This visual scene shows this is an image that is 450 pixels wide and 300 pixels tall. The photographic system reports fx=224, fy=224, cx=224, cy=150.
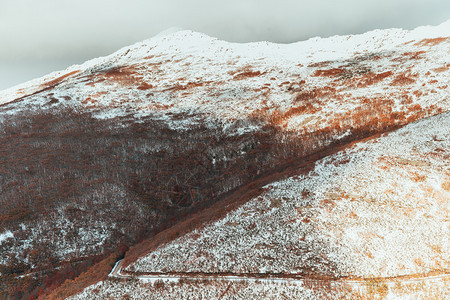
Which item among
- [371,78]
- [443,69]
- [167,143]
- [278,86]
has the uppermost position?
[278,86]

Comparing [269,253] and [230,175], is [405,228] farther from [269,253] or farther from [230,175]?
[230,175]

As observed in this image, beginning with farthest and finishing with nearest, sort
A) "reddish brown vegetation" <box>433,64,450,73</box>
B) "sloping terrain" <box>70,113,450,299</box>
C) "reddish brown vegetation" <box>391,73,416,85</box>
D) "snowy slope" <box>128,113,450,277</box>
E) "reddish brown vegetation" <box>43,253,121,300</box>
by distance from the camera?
"reddish brown vegetation" <box>391,73,416,85</box>, "reddish brown vegetation" <box>433,64,450,73</box>, "reddish brown vegetation" <box>43,253,121,300</box>, "snowy slope" <box>128,113,450,277</box>, "sloping terrain" <box>70,113,450,299</box>

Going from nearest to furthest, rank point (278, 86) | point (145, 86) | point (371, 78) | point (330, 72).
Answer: point (371, 78) < point (278, 86) < point (330, 72) < point (145, 86)

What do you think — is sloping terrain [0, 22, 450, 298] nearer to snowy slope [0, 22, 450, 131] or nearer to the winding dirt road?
snowy slope [0, 22, 450, 131]

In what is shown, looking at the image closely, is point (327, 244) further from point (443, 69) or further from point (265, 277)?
point (443, 69)

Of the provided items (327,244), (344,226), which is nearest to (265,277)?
(327,244)

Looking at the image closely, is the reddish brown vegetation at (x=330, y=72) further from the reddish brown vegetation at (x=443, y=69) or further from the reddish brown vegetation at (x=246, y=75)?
the reddish brown vegetation at (x=443, y=69)

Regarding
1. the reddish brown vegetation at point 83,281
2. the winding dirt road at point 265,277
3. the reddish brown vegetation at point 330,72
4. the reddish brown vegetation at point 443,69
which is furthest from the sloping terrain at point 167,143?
the reddish brown vegetation at point 83,281

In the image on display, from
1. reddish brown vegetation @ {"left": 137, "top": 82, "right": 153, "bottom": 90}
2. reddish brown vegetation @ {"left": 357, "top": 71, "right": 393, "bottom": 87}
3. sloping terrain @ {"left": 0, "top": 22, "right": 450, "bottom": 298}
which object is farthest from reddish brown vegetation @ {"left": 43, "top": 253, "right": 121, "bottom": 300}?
reddish brown vegetation @ {"left": 137, "top": 82, "right": 153, "bottom": 90}
